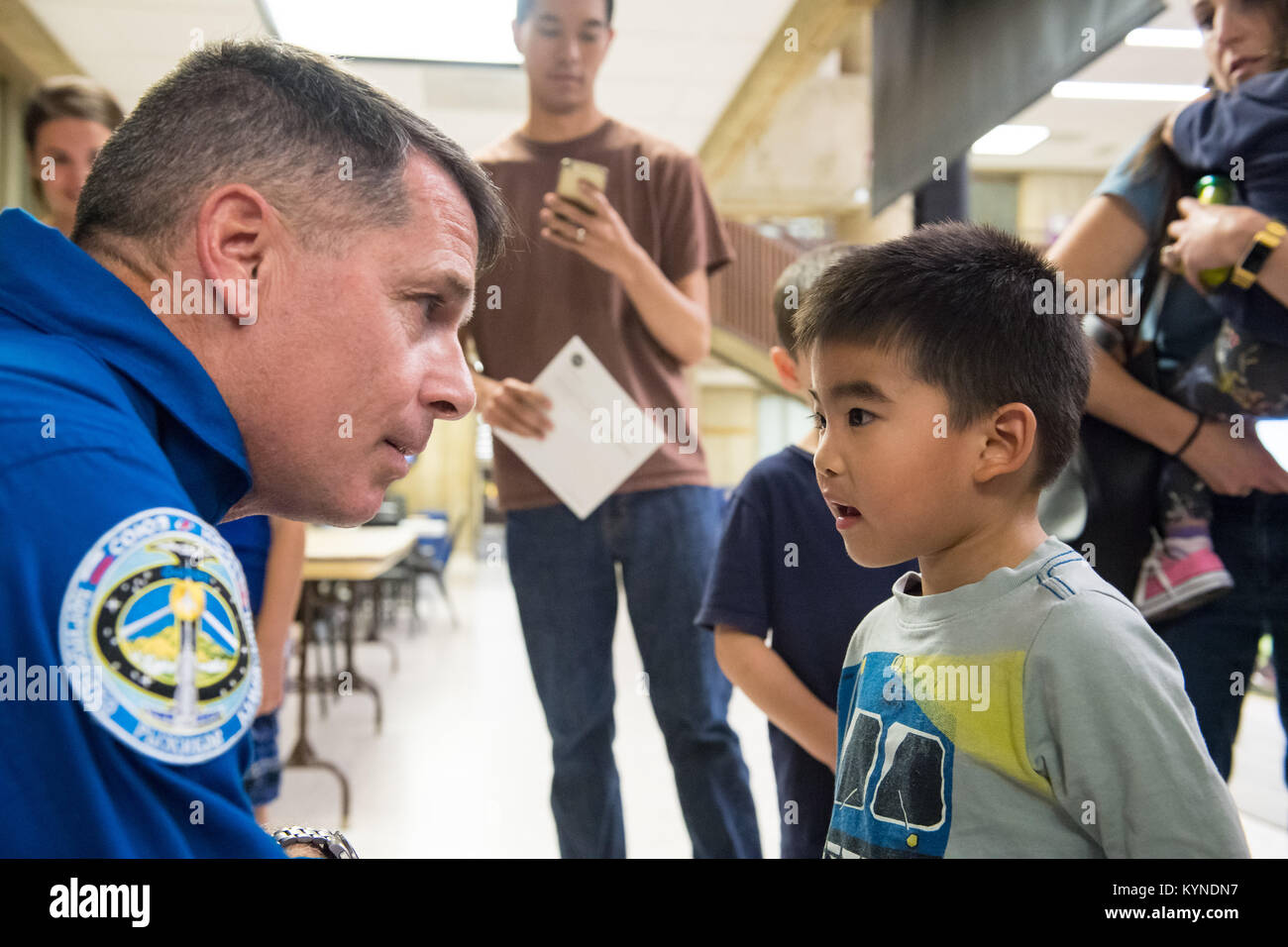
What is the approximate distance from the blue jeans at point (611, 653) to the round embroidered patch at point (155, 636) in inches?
44.0

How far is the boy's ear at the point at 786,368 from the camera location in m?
1.14

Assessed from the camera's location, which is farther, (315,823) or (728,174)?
(728,174)

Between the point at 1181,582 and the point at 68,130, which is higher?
the point at 68,130

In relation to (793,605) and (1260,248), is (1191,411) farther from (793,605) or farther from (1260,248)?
(793,605)

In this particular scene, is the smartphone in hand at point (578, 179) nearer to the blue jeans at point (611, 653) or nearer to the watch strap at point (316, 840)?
the blue jeans at point (611, 653)

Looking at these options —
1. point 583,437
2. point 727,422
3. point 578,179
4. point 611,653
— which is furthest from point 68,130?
point 727,422

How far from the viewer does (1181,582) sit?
1072 millimetres

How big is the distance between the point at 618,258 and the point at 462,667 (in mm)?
4539

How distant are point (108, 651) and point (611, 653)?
1205 millimetres

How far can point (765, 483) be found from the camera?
116 centimetres

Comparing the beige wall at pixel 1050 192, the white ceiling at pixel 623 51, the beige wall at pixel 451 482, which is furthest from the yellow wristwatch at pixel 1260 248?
the beige wall at pixel 451 482

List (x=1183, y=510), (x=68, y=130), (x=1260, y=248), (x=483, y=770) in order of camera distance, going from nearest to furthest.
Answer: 1. (x=1260, y=248)
2. (x=1183, y=510)
3. (x=68, y=130)
4. (x=483, y=770)
